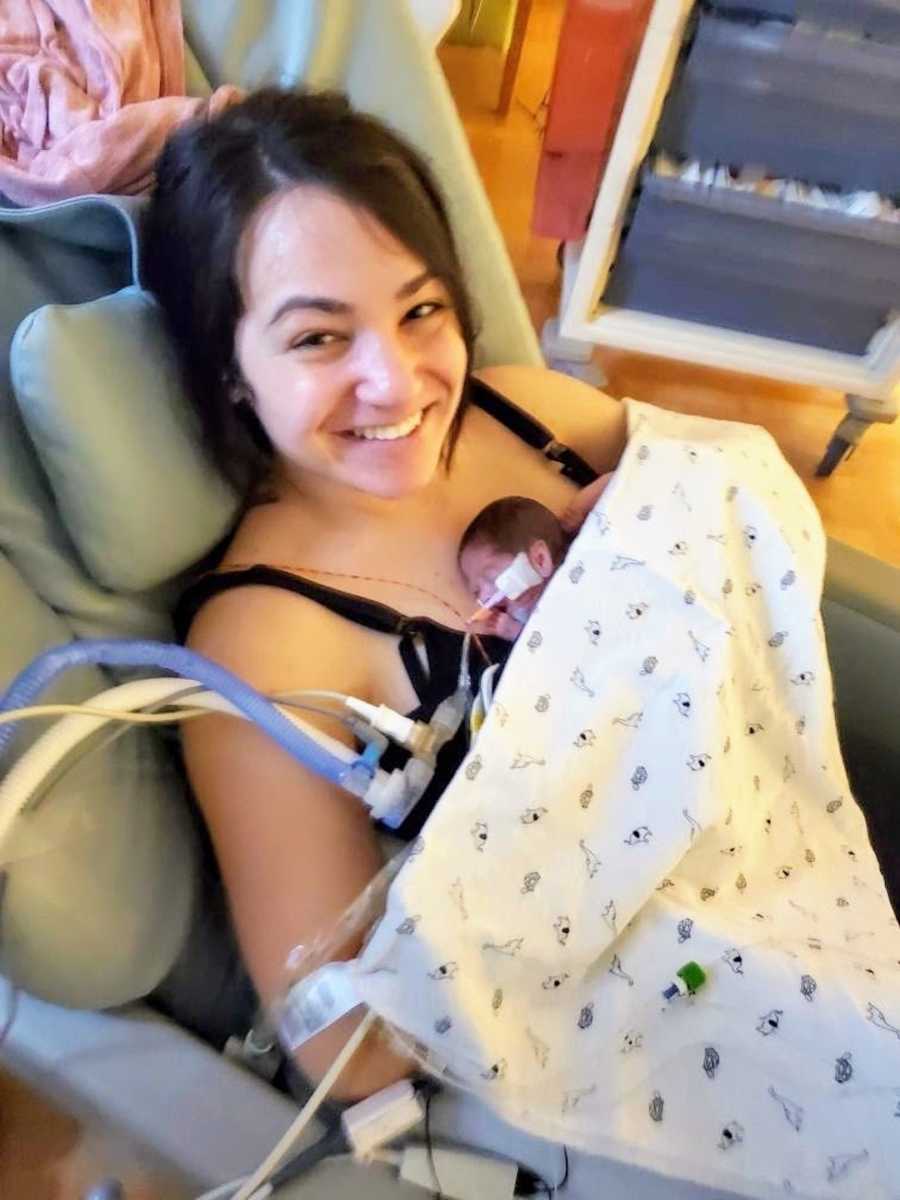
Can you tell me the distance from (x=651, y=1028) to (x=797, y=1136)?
12 cm

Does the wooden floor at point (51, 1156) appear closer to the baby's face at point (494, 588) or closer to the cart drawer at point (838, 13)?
the baby's face at point (494, 588)

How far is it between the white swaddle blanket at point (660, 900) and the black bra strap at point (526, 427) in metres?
0.15

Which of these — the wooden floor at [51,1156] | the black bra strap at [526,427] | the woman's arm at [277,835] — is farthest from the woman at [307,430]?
the wooden floor at [51,1156]

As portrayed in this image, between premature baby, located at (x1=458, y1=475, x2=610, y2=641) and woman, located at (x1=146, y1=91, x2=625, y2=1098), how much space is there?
Answer: 0.03m

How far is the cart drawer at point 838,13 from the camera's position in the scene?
1402 mm

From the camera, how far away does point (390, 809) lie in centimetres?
76

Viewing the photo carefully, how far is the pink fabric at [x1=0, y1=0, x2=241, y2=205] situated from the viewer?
895mm

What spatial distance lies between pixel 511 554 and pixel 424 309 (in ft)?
0.78

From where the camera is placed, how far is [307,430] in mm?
846

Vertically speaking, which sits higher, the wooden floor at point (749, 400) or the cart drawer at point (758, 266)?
the cart drawer at point (758, 266)

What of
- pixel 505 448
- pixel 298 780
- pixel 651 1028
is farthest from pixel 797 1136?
pixel 505 448

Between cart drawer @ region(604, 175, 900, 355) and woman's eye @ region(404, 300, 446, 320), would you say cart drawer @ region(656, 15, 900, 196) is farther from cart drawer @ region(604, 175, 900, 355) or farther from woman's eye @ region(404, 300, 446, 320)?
woman's eye @ region(404, 300, 446, 320)

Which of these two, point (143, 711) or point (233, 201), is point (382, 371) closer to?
point (233, 201)

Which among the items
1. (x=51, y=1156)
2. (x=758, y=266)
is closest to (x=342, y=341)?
(x=51, y=1156)
